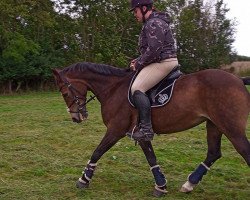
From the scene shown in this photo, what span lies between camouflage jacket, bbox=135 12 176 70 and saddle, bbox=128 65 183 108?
0.28 metres

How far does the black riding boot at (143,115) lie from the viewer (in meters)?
5.79

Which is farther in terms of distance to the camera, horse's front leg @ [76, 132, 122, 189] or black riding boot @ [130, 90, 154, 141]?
horse's front leg @ [76, 132, 122, 189]

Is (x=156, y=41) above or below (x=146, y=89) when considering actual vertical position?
above

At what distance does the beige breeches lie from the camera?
5.84 meters

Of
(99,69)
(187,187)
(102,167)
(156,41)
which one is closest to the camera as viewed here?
(156,41)

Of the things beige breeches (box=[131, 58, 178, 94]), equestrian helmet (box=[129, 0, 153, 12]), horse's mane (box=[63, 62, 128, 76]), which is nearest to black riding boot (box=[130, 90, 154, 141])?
beige breeches (box=[131, 58, 178, 94])

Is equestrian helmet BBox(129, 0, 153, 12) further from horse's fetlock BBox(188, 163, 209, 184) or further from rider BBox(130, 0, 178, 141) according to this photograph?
horse's fetlock BBox(188, 163, 209, 184)

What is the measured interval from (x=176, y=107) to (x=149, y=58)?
2.53ft

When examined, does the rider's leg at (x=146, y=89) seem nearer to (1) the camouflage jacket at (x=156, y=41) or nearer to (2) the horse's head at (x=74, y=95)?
(1) the camouflage jacket at (x=156, y=41)

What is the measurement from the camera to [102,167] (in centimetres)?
753

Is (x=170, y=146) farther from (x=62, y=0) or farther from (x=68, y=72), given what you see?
(x=62, y=0)

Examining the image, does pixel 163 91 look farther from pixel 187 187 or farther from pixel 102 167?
pixel 102 167

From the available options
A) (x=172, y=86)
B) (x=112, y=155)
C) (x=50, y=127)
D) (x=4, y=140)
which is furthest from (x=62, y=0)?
(x=172, y=86)

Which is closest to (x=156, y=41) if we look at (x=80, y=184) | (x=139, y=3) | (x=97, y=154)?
(x=139, y=3)
